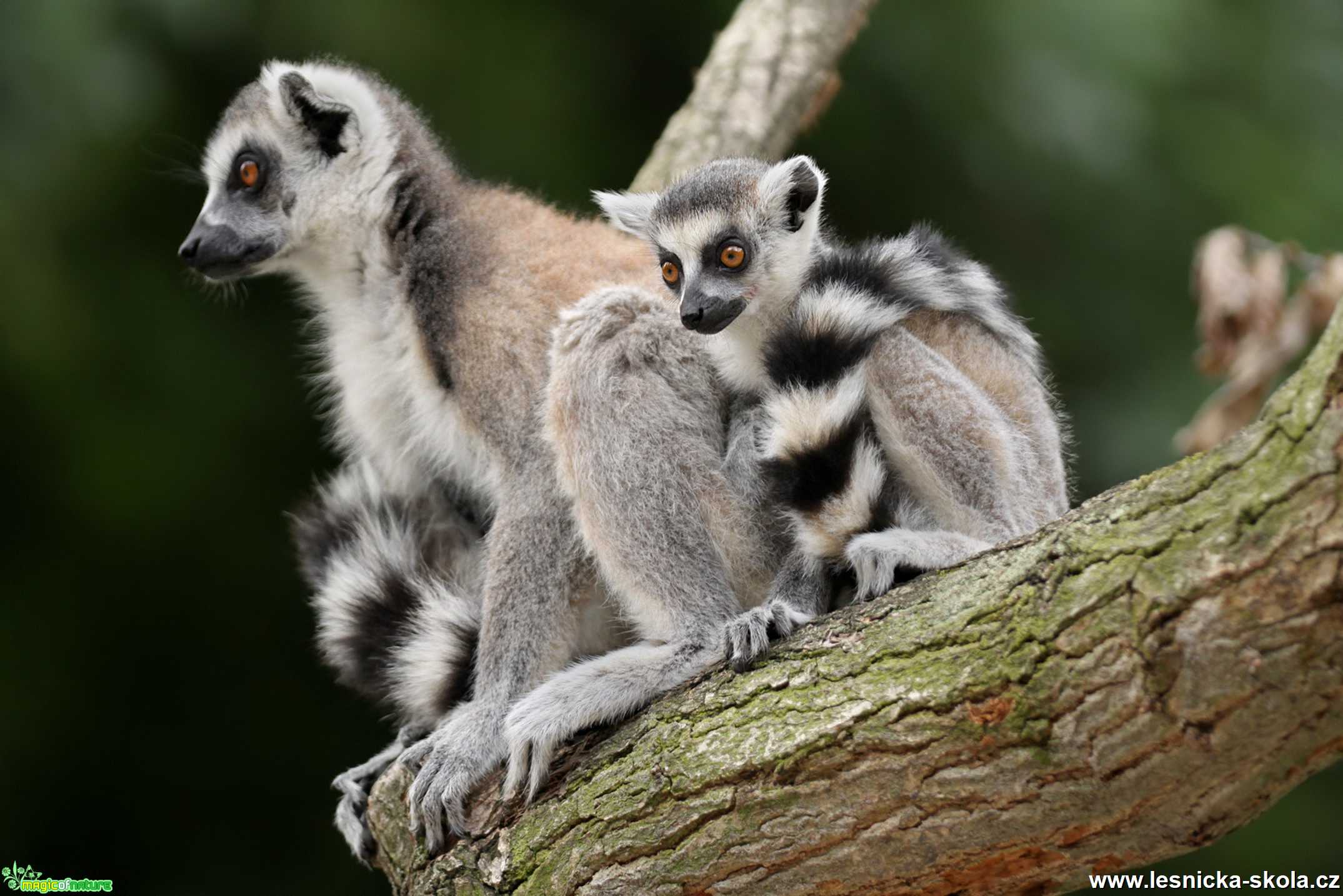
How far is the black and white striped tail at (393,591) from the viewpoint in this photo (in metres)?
4.12

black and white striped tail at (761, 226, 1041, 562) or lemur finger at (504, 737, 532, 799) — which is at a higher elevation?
black and white striped tail at (761, 226, 1041, 562)

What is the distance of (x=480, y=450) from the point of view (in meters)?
3.99

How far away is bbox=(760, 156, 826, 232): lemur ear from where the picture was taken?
3.87 m

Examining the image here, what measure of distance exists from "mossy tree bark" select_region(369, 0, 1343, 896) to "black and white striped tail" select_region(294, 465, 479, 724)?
3.15 feet

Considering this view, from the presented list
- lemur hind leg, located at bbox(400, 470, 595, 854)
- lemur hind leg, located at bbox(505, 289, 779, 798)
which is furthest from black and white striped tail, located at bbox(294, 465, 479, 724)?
lemur hind leg, located at bbox(505, 289, 779, 798)

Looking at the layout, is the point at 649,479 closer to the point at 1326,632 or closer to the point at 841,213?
the point at 1326,632

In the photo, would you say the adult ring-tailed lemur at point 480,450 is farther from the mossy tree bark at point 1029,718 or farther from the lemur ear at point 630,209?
the mossy tree bark at point 1029,718

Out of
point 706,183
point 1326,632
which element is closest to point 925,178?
point 706,183

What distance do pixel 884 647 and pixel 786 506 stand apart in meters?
0.66

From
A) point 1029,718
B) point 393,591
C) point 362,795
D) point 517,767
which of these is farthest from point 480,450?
point 1029,718

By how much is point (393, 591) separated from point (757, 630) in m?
1.68

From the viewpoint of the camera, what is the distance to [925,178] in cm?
780

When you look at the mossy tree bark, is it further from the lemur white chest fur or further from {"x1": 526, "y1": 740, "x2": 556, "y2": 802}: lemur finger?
the lemur white chest fur

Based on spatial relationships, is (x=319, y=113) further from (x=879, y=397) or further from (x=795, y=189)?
(x=879, y=397)
